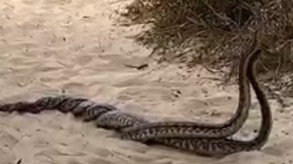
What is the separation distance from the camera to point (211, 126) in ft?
9.70

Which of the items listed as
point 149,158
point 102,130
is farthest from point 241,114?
point 102,130

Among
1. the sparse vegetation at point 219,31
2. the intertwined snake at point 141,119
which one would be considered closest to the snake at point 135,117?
the intertwined snake at point 141,119

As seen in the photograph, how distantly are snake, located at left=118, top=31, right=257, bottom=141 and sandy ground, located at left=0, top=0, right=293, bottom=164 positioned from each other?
69 mm

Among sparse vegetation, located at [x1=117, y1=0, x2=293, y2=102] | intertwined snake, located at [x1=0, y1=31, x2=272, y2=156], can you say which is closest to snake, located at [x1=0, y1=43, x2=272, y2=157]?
intertwined snake, located at [x1=0, y1=31, x2=272, y2=156]

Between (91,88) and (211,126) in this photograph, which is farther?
(91,88)

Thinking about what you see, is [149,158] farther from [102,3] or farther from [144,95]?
[102,3]

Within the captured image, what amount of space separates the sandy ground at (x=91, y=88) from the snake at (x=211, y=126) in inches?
2.7

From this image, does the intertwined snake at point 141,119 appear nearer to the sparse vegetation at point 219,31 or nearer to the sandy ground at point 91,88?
the sandy ground at point 91,88

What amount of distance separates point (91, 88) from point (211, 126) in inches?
41.2

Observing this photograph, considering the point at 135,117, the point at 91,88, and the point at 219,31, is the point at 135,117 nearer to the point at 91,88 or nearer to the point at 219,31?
the point at 91,88

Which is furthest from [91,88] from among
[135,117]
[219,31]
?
[219,31]

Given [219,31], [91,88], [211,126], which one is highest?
[219,31]

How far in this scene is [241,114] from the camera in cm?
295

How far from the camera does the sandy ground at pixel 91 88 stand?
9.85 ft
